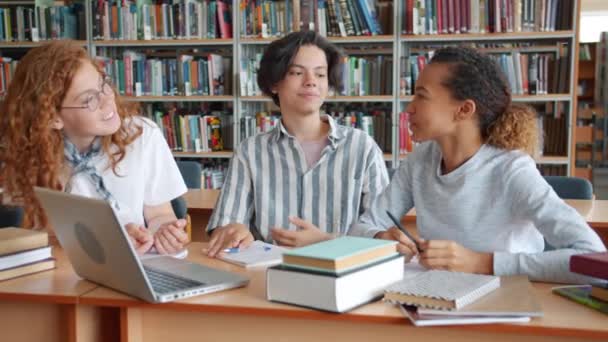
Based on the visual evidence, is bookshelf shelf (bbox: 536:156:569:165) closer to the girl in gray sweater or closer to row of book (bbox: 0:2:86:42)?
the girl in gray sweater

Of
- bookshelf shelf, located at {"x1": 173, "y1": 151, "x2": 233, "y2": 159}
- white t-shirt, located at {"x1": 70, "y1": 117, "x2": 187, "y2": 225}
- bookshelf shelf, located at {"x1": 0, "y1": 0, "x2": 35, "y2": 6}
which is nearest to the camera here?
white t-shirt, located at {"x1": 70, "y1": 117, "x2": 187, "y2": 225}

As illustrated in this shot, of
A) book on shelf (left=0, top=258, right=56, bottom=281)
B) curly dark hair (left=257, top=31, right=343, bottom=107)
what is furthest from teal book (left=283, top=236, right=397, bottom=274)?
curly dark hair (left=257, top=31, right=343, bottom=107)

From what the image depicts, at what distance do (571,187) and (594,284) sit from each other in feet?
5.46

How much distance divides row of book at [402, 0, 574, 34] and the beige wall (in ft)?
11.7

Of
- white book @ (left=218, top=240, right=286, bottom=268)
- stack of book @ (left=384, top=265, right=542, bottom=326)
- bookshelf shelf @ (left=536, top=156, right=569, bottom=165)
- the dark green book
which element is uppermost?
stack of book @ (left=384, top=265, right=542, bottom=326)

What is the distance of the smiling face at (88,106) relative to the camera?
68.8 inches

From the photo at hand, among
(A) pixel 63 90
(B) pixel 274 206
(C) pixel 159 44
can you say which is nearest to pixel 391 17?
(C) pixel 159 44

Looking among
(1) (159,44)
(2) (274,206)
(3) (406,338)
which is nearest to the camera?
(3) (406,338)

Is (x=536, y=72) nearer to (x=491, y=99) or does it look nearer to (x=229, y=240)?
(x=491, y=99)

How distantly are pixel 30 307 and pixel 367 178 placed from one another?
1.17 metres

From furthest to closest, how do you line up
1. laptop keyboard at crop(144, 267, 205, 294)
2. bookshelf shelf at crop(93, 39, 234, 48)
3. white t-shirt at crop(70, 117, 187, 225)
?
bookshelf shelf at crop(93, 39, 234, 48), white t-shirt at crop(70, 117, 187, 225), laptop keyboard at crop(144, 267, 205, 294)

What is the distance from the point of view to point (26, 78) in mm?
1743

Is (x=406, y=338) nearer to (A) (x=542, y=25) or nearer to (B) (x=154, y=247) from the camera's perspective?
(B) (x=154, y=247)

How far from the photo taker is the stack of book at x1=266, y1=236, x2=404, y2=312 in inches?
42.8
